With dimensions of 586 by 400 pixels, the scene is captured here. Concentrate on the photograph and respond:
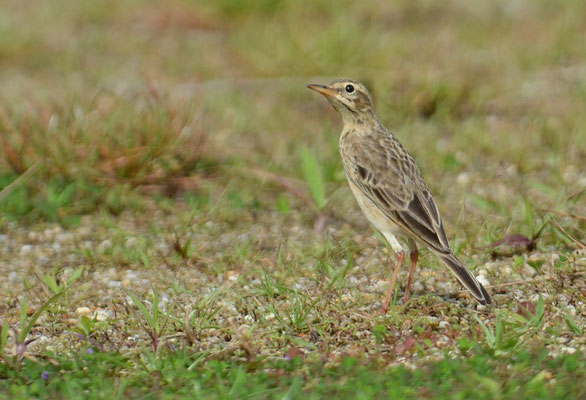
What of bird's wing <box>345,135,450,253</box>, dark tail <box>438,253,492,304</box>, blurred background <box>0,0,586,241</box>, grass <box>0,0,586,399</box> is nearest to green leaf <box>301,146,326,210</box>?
grass <box>0,0,586,399</box>

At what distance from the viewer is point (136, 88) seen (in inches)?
376

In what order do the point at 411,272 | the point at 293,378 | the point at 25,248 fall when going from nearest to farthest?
1. the point at 293,378
2. the point at 411,272
3. the point at 25,248

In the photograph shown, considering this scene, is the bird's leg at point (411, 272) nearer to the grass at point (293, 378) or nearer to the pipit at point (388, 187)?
the pipit at point (388, 187)

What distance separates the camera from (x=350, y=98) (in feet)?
20.2

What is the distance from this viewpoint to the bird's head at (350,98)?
20.2 ft

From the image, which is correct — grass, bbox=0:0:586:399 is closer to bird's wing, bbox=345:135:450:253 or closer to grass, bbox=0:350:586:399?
grass, bbox=0:350:586:399

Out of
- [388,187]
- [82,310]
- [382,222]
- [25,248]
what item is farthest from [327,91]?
[25,248]

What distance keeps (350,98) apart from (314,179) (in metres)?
0.88

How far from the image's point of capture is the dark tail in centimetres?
495

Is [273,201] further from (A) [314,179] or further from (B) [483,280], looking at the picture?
(B) [483,280]

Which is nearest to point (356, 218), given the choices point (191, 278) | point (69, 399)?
point (191, 278)

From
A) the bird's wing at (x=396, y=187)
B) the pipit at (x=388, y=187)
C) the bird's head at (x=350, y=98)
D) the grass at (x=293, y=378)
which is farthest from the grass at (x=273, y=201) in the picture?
the bird's head at (x=350, y=98)

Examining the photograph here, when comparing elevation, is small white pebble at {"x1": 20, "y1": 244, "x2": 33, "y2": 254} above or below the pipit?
below

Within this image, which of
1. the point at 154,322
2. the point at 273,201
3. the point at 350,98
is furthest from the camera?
the point at 273,201
